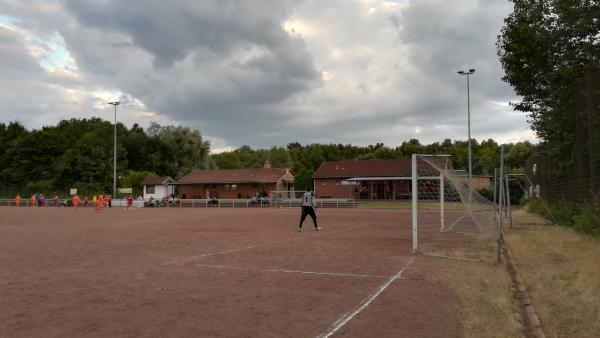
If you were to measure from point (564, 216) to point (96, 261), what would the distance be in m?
18.0

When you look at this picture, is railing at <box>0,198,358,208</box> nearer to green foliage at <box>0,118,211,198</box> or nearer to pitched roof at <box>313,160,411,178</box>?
pitched roof at <box>313,160,411,178</box>

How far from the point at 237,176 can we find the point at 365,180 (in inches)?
701

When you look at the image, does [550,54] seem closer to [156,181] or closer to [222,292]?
[222,292]

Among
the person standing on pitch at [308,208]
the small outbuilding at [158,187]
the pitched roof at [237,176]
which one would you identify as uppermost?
the pitched roof at [237,176]

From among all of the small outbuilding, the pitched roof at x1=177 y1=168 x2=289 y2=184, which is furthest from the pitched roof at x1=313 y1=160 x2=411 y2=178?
the small outbuilding

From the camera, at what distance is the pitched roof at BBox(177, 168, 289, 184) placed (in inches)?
2525

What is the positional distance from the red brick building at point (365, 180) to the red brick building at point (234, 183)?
5.48 metres

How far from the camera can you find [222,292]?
7.73 meters

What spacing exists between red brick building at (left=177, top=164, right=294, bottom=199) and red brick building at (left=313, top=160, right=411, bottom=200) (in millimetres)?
5478

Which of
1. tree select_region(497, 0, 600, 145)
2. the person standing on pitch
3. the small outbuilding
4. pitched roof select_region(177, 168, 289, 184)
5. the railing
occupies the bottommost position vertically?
the railing

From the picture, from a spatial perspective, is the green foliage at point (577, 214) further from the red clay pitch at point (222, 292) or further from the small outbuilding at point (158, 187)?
the small outbuilding at point (158, 187)

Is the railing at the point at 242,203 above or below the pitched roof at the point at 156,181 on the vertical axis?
below

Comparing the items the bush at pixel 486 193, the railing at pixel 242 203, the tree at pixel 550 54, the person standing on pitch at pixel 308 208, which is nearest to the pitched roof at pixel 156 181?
the railing at pixel 242 203

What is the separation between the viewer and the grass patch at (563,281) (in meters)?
5.85
